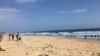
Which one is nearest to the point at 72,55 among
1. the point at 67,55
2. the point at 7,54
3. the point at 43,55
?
the point at 67,55

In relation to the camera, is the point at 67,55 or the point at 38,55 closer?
the point at 38,55

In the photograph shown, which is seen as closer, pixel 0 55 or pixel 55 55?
pixel 0 55

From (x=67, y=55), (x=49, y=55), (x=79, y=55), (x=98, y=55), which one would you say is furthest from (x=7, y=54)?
(x=98, y=55)

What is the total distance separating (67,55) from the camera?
12.7 meters

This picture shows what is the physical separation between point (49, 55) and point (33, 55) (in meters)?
0.97

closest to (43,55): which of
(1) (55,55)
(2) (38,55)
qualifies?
(2) (38,55)

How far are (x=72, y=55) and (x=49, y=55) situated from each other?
1703 mm

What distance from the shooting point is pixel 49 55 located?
475 inches

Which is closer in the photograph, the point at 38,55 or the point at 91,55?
the point at 38,55

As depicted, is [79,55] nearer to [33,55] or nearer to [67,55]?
[67,55]

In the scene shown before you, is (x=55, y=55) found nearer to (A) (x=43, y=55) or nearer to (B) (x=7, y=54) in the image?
(A) (x=43, y=55)

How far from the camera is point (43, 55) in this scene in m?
11.7

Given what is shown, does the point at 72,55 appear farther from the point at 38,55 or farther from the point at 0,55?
the point at 0,55

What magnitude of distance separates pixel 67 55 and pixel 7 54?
377cm
